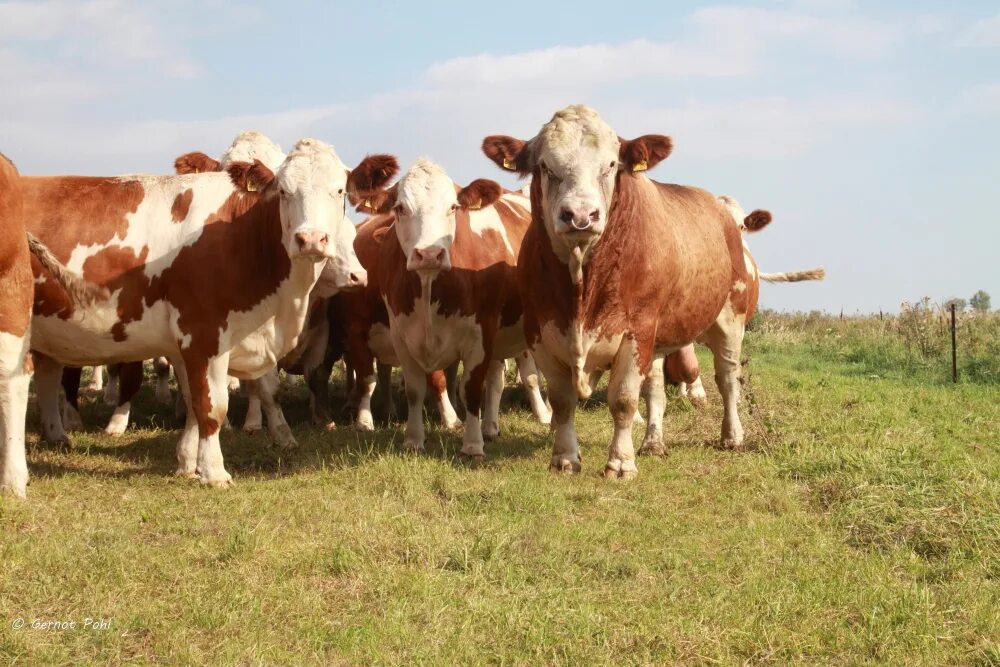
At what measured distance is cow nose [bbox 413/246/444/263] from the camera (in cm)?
928

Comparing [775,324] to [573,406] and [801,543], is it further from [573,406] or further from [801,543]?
[801,543]

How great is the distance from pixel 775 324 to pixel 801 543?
21.7 m

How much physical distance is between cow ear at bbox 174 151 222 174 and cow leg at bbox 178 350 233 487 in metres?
3.11

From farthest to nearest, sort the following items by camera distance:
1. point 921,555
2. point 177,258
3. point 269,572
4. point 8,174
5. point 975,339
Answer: point 975,339, point 177,258, point 8,174, point 921,555, point 269,572

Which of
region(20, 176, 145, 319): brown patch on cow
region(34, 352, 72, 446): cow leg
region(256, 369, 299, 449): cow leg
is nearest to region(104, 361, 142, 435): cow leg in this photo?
region(34, 352, 72, 446): cow leg

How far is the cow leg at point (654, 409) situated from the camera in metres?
9.84

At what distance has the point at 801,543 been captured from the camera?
6691 millimetres

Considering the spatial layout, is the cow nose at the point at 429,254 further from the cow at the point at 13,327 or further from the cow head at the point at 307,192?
the cow at the point at 13,327

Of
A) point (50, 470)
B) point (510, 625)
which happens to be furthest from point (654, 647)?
point (50, 470)

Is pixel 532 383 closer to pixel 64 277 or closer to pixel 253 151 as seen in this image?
pixel 253 151

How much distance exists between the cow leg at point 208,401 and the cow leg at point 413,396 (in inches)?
75.8

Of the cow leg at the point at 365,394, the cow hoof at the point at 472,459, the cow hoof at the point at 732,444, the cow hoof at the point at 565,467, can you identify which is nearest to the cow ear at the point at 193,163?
the cow leg at the point at 365,394

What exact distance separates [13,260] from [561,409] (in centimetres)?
433

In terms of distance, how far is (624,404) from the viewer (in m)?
8.59
